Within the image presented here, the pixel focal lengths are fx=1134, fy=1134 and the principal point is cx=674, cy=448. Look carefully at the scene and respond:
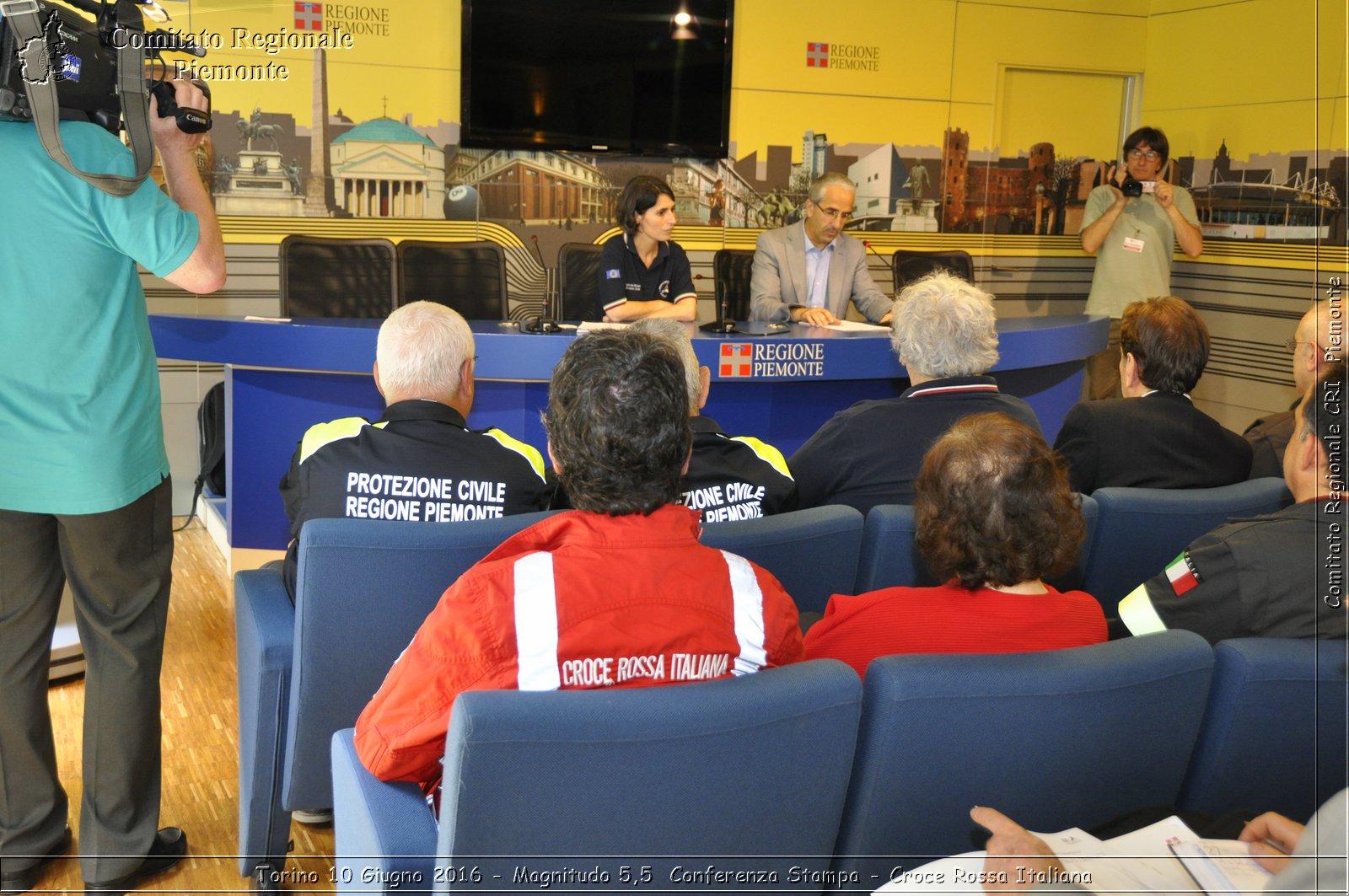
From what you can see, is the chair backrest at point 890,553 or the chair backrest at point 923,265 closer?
the chair backrest at point 890,553

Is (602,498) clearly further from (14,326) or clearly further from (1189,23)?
(1189,23)

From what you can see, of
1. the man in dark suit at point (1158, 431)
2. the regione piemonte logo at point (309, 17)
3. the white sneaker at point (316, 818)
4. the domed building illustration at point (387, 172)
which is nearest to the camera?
the white sneaker at point (316, 818)

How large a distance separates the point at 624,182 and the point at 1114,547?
437cm

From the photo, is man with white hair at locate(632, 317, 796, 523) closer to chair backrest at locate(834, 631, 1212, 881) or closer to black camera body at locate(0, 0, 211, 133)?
chair backrest at locate(834, 631, 1212, 881)

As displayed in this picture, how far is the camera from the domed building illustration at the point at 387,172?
555 centimetres

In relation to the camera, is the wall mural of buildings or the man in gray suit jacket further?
the wall mural of buildings

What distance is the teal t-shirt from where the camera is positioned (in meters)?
2.05

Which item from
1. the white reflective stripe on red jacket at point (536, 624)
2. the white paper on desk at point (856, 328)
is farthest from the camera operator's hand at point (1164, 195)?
the white reflective stripe on red jacket at point (536, 624)

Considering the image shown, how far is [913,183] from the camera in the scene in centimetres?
674

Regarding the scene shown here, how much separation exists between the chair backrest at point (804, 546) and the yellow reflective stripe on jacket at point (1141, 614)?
46 cm

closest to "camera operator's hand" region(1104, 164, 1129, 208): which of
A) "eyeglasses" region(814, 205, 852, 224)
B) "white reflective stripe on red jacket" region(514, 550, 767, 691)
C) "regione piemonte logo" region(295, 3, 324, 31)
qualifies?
"eyeglasses" region(814, 205, 852, 224)

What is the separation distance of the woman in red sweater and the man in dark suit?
3.77 ft

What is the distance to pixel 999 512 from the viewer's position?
164 centimetres

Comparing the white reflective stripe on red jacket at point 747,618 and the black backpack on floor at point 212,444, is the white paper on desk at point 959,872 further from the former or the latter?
the black backpack on floor at point 212,444
